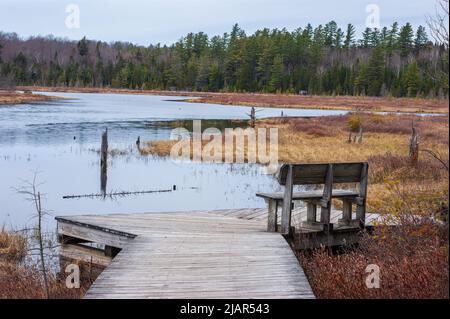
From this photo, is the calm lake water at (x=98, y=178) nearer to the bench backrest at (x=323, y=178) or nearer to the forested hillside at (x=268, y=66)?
the bench backrest at (x=323, y=178)

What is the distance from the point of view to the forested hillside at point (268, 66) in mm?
106062

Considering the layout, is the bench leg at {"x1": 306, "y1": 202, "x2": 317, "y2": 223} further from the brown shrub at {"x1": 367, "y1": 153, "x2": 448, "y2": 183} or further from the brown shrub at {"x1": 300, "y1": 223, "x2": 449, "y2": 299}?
the brown shrub at {"x1": 367, "y1": 153, "x2": 448, "y2": 183}

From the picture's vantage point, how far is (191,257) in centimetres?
706

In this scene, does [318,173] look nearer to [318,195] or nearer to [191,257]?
[318,195]

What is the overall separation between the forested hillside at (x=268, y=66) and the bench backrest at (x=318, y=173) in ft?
299

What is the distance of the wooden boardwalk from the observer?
5.82 metres

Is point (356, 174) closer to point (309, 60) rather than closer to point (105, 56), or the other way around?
point (309, 60)

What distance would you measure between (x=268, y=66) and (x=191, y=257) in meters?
117

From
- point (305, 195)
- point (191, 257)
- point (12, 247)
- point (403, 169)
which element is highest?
point (305, 195)

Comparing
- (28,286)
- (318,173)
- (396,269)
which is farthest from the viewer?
(318,173)

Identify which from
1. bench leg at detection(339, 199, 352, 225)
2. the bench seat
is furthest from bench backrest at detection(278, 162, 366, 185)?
bench leg at detection(339, 199, 352, 225)

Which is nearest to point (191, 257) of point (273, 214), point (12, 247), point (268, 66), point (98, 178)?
point (273, 214)

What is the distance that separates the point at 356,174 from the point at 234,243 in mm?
2569
